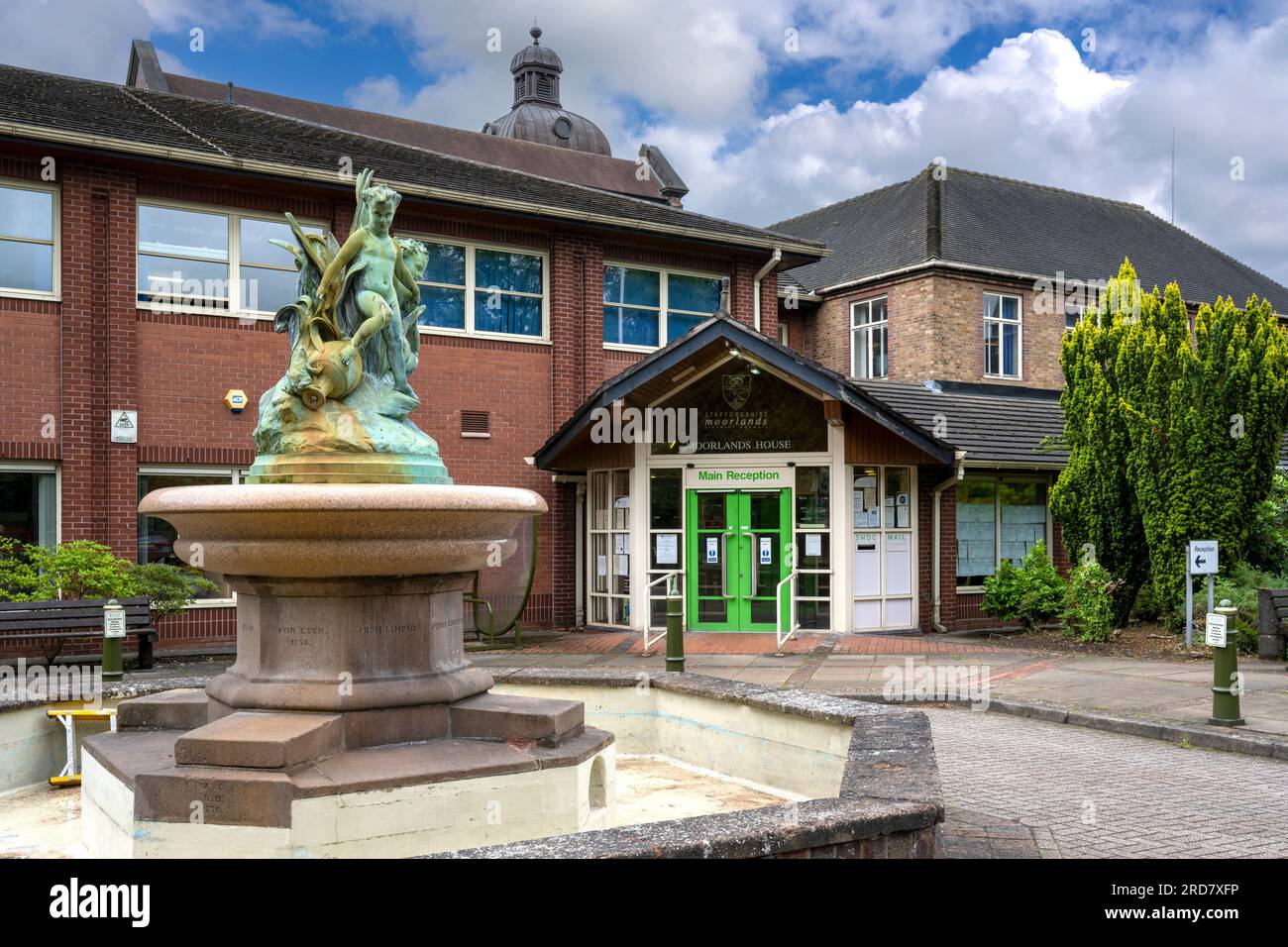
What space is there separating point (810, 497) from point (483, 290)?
20.7 ft

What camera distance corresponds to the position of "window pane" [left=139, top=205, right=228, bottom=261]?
16.9 meters

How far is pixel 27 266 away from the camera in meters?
16.1

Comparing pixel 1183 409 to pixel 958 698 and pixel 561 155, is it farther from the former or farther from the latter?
pixel 561 155

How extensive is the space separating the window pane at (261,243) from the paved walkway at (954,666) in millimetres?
6716

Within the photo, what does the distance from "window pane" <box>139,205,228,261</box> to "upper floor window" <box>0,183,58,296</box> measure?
1.18m

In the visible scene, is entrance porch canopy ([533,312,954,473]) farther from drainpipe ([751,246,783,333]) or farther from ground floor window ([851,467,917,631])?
drainpipe ([751,246,783,333])

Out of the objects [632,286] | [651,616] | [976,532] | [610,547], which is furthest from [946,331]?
[651,616]

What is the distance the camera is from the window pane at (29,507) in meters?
15.9

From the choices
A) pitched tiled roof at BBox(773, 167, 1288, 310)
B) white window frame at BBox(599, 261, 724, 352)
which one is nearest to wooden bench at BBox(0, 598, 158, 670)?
white window frame at BBox(599, 261, 724, 352)

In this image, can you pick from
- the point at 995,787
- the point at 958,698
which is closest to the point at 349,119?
the point at 958,698

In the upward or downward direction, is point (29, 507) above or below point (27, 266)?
below

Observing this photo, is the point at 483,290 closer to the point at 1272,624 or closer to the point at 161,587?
the point at 161,587

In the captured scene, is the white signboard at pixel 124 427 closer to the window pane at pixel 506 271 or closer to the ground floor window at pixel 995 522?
the window pane at pixel 506 271

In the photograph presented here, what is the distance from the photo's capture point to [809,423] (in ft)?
59.9
